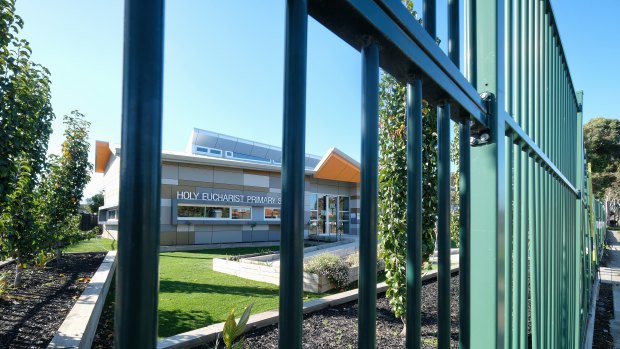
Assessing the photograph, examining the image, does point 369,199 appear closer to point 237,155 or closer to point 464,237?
point 464,237

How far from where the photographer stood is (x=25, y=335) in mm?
4516

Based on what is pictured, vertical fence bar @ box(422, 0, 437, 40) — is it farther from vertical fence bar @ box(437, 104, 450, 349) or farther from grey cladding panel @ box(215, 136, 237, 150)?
grey cladding panel @ box(215, 136, 237, 150)

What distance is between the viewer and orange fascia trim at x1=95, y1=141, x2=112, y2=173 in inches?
1024

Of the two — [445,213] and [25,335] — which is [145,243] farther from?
[25,335]

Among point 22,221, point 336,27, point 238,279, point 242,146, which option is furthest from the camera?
point 242,146

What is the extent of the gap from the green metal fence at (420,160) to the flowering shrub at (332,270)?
5917 millimetres

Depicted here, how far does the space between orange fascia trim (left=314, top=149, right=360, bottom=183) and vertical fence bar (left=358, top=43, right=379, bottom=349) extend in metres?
19.0

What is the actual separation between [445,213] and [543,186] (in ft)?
5.26

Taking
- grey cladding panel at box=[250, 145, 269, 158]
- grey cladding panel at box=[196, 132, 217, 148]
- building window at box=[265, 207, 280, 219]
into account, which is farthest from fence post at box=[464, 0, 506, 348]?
grey cladding panel at box=[250, 145, 269, 158]

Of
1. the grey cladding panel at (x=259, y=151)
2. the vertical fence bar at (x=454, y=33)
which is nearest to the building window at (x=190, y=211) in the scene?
the vertical fence bar at (x=454, y=33)

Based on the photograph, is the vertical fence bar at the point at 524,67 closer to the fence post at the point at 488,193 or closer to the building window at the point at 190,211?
the fence post at the point at 488,193

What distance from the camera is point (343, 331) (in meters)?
4.94

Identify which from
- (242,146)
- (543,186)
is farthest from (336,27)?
(242,146)

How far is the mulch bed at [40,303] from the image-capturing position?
4.47m
